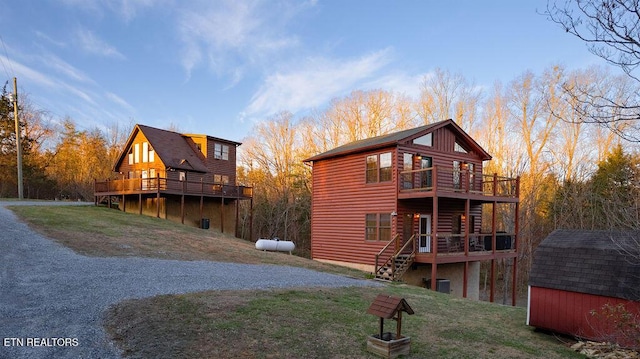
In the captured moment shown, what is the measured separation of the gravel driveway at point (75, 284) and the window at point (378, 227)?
4587mm

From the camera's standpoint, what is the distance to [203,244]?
695 inches

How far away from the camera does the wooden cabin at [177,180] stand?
25406mm

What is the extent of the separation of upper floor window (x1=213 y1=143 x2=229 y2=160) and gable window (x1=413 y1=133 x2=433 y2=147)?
58.9 ft

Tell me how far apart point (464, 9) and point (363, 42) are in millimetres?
10314

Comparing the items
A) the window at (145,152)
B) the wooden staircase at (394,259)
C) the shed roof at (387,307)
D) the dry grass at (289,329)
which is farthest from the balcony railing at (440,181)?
the window at (145,152)

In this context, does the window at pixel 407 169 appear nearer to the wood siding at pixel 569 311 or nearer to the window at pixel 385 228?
the window at pixel 385 228

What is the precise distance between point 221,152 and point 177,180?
6.26 metres

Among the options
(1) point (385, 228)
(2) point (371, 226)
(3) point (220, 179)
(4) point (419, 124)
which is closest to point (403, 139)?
(1) point (385, 228)

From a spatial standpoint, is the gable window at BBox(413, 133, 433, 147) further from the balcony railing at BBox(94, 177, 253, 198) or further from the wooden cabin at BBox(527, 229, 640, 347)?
the balcony railing at BBox(94, 177, 253, 198)

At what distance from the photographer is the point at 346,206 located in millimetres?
18719

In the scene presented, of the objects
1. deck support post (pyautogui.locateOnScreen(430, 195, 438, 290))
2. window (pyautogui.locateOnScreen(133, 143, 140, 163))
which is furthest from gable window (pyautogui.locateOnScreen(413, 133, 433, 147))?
window (pyautogui.locateOnScreen(133, 143, 140, 163))

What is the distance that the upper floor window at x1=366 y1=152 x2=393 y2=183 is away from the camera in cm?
1686

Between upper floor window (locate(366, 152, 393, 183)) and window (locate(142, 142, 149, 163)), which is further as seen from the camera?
window (locate(142, 142, 149, 163))

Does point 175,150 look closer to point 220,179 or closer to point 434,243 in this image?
point 220,179
